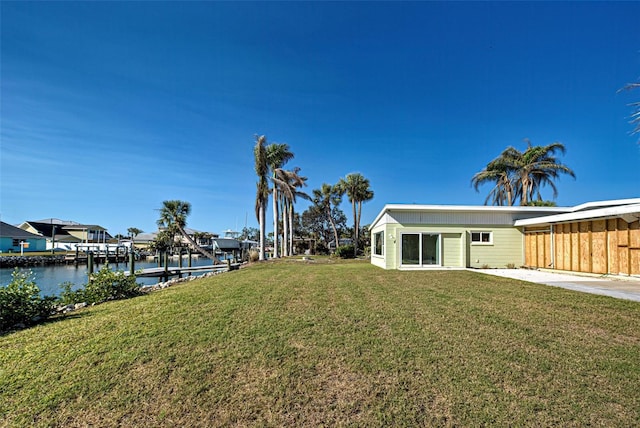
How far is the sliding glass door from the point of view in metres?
14.1

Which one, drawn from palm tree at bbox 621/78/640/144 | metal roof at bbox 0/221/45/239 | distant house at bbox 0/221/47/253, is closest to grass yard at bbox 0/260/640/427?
palm tree at bbox 621/78/640/144

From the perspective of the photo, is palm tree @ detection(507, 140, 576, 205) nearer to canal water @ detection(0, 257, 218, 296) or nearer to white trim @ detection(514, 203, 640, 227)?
white trim @ detection(514, 203, 640, 227)

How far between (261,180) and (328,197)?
43.6 feet

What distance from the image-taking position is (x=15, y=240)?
36.7 meters

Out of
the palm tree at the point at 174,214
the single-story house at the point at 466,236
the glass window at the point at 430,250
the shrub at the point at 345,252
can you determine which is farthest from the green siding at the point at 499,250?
the palm tree at the point at 174,214

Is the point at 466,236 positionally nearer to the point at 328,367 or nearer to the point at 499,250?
the point at 499,250

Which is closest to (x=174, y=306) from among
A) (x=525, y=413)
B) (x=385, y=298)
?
(x=385, y=298)

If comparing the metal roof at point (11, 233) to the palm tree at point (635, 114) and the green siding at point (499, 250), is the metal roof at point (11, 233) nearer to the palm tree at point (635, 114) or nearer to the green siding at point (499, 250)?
the green siding at point (499, 250)

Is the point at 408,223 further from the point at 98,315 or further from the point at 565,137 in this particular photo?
the point at 565,137

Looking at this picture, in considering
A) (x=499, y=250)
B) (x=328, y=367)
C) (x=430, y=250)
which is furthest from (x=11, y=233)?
(x=499, y=250)

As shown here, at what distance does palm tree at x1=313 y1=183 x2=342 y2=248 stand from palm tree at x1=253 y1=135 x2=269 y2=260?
11.3 m

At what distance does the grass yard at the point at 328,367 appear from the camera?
2.70 m

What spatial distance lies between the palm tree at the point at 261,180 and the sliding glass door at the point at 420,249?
1148 centimetres

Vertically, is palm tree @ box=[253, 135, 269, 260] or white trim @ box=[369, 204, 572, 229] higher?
palm tree @ box=[253, 135, 269, 260]
